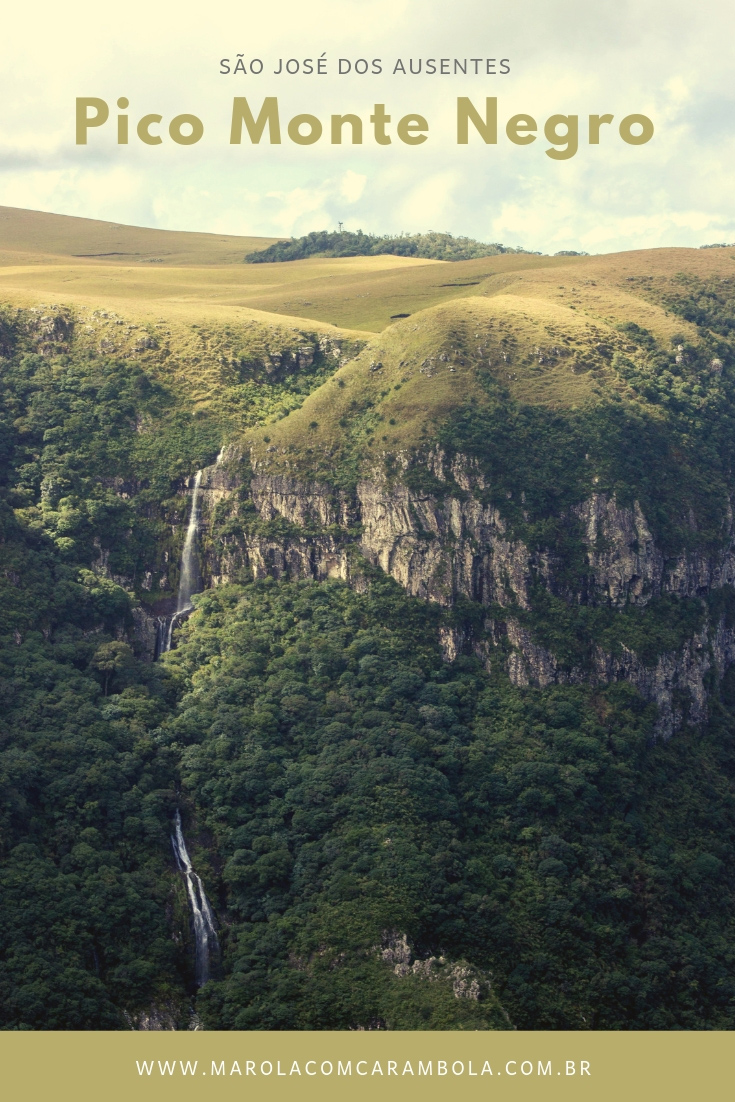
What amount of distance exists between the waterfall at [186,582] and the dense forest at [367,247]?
7460cm

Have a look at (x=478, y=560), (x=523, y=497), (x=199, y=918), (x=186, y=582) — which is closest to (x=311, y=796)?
(x=199, y=918)

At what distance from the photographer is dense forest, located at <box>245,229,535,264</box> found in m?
173

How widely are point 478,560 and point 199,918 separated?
33.3 m

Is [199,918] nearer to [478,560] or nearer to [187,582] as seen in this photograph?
[187,582]

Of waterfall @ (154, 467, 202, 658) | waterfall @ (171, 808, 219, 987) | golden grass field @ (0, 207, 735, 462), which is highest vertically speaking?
golden grass field @ (0, 207, 735, 462)

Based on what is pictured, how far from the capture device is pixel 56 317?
113m

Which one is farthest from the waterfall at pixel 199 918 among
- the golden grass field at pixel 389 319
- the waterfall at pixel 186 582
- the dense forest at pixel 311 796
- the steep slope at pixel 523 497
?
the golden grass field at pixel 389 319

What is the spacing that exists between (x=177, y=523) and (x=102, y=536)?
5949 millimetres

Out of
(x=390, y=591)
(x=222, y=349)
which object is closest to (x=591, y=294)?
(x=222, y=349)

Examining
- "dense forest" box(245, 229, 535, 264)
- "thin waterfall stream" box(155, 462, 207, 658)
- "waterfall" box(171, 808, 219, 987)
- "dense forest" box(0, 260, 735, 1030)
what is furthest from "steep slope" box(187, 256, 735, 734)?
"dense forest" box(245, 229, 535, 264)

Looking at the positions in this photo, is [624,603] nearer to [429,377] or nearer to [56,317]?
[429,377]

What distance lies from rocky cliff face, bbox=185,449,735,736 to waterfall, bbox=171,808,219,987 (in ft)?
81.7

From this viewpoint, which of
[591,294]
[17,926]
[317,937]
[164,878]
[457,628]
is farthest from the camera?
[591,294]

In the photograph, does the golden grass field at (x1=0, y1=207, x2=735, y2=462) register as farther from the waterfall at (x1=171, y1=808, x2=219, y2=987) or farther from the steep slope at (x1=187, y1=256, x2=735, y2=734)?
the waterfall at (x1=171, y1=808, x2=219, y2=987)
